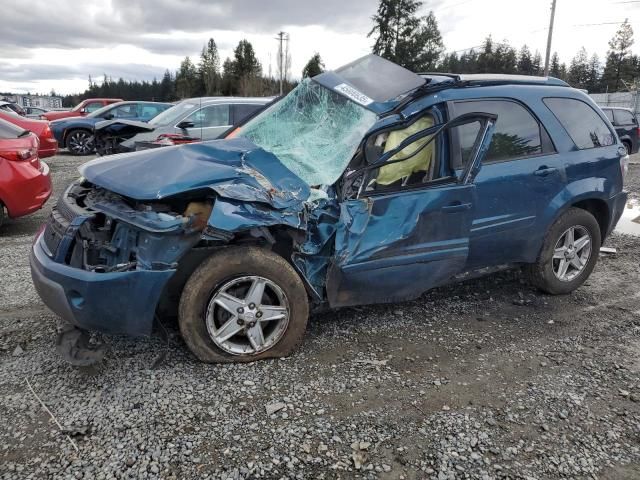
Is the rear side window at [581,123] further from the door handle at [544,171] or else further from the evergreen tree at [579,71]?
the evergreen tree at [579,71]

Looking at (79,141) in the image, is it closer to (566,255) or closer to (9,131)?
(9,131)

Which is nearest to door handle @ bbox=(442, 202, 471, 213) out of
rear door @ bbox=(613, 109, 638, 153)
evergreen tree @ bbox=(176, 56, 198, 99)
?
rear door @ bbox=(613, 109, 638, 153)

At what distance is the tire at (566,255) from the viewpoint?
424 centimetres

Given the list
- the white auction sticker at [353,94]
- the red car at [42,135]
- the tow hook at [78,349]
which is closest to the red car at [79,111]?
the red car at [42,135]

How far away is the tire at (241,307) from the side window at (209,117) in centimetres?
775

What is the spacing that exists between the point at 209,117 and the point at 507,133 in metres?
7.54

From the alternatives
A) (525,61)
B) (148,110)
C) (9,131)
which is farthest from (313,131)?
(525,61)

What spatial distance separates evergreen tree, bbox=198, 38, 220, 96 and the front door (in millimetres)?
53891

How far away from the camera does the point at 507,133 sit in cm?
391

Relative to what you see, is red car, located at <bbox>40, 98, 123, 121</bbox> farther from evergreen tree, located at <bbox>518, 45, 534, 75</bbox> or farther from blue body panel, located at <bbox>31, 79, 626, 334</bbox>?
evergreen tree, located at <bbox>518, 45, 534, 75</bbox>

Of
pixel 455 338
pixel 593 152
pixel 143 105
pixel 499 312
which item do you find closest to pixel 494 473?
pixel 455 338

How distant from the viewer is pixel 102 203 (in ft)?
10.2

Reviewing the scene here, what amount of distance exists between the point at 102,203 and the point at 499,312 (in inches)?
124

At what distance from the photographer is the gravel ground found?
2377 millimetres
